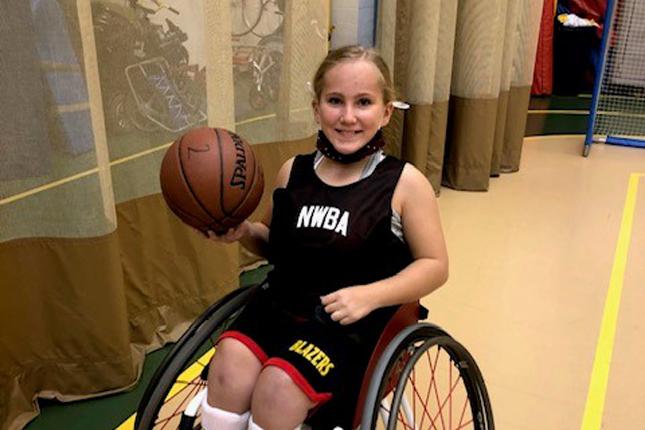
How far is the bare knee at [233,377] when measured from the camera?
1146 mm

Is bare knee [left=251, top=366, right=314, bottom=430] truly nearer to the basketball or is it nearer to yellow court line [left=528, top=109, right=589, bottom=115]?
the basketball

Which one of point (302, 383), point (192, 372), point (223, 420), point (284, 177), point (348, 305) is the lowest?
point (192, 372)

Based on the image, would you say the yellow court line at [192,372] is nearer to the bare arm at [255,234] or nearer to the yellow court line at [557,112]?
the bare arm at [255,234]

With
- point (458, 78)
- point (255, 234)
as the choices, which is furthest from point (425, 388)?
point (458, 78)

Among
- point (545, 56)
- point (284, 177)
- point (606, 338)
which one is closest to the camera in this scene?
point (284, 177)

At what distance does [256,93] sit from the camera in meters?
2.35

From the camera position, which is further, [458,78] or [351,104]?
[458,78]

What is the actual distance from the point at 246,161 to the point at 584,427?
1.28 m

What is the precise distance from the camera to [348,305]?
109 centimetres

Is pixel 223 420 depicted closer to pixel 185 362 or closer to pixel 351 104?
pixel 185 362

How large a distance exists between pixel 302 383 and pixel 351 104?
1.89 ft

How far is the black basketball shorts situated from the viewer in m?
1.10

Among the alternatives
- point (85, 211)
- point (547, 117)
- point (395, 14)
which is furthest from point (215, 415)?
point (547, 117)

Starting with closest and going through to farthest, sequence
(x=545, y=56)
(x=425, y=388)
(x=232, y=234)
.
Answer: (x=232, y=234), (x=425, y=388), (x=545, y=56)
